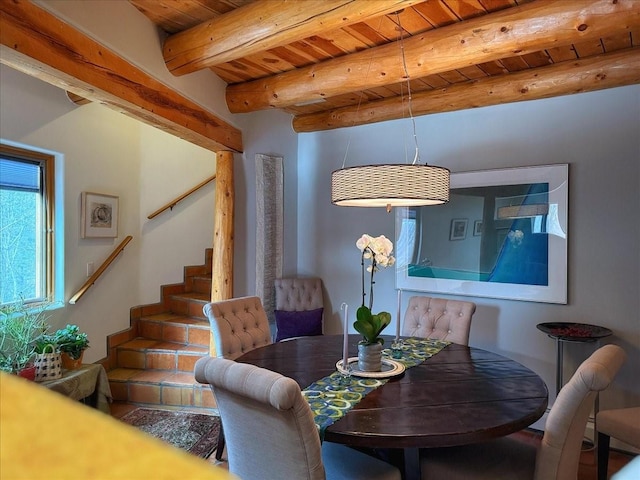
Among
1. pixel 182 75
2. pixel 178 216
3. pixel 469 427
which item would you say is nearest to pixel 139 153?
pixel 178 216

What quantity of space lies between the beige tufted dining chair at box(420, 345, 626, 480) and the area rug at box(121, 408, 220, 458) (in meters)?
1.64

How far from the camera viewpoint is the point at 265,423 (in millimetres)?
1290

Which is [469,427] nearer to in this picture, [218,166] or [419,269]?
[419,269]

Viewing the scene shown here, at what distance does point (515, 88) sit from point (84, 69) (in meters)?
2.75

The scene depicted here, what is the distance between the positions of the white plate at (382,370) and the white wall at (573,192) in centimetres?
147

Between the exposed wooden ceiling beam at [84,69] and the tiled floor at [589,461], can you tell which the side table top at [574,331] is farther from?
the exposed wooden ceiling beam at [84,69]

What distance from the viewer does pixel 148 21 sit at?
7.52 ft

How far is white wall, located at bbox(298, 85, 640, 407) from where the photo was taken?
8.78 feet

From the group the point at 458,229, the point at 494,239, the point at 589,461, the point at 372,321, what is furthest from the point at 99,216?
the point at 589,461

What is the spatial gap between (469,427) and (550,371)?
1.97 metres

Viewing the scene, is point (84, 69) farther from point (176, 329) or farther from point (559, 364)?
point (559, 364)

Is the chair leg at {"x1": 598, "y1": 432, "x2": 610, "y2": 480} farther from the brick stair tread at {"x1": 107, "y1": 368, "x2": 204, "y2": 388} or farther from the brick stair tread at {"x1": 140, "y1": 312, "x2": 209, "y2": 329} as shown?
the brick stair tread at {"x1": 140, "y1": 312, "x2": 209, "y2": 329}

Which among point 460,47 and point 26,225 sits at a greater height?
point 460,47

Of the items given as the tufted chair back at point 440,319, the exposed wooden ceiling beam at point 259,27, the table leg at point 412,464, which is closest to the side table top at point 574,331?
the tufted chair back at point 440,319
